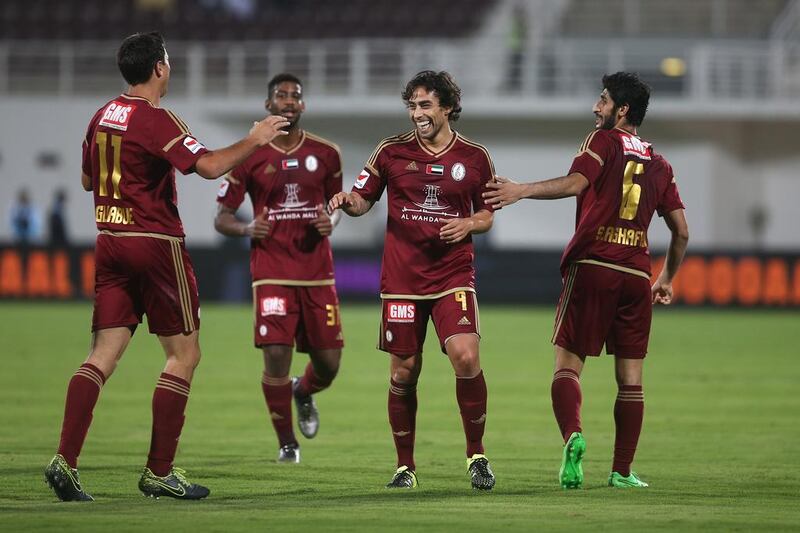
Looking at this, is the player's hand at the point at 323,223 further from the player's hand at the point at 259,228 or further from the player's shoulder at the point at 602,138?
the player's shoulder at the point at 602,138

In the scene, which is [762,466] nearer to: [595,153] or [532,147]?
[595,153]

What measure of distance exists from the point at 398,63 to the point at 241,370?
17.1m

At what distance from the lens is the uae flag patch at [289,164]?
9.80 m

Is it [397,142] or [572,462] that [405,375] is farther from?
[397,142]

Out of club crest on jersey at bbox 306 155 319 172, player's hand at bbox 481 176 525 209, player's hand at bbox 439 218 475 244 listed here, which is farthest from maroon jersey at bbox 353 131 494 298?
club crest on jersey at bbox 306 155 319 172

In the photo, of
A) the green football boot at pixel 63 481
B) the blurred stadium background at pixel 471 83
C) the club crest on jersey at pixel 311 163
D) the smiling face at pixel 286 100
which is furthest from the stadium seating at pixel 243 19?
the green football boot at pixel 63 481

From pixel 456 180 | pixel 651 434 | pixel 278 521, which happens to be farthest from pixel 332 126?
pixel 278 521

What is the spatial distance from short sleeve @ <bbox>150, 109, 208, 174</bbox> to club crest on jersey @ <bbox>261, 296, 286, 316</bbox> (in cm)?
243

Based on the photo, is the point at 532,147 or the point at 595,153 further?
the point at 532,147

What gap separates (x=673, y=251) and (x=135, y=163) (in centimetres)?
325

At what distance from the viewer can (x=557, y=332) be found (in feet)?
26.7

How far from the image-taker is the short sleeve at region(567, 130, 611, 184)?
25.7 ft

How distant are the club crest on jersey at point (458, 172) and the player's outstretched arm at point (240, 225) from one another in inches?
78.0

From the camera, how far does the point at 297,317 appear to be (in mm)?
9766
